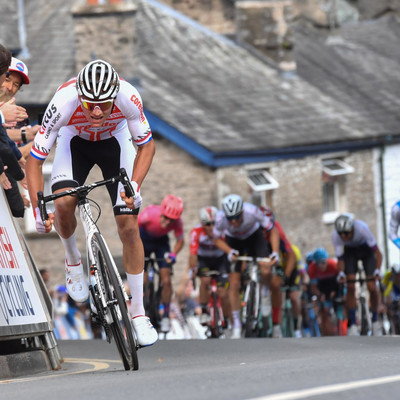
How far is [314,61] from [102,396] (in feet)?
115

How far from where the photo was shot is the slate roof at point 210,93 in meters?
33.7

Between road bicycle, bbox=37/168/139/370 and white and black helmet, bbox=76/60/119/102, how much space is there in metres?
0.58

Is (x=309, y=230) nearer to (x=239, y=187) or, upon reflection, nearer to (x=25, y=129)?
(x=239, y=187)

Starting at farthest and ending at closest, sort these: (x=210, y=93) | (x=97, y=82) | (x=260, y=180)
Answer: (x=210, y=93), (x=260, y=180), (x=97, y=82)

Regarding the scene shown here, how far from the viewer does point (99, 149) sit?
10.8m

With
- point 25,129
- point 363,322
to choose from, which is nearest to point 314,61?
point 363,322

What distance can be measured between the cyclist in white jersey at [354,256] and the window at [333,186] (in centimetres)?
1573

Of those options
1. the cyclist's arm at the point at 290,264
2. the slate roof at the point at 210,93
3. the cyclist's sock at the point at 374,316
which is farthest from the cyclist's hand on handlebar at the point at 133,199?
the slate roof at the point at 210,93

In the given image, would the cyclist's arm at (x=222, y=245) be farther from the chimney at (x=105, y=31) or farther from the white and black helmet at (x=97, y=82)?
the chimney at (x=105, y=31)

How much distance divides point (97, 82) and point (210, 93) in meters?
26.6

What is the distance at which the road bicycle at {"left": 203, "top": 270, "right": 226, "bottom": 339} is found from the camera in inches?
754

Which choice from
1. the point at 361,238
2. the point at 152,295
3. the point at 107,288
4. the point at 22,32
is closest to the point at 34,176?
the point at 107,288

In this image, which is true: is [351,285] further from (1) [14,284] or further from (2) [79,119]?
(2) [79,119]

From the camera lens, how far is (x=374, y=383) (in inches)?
326
